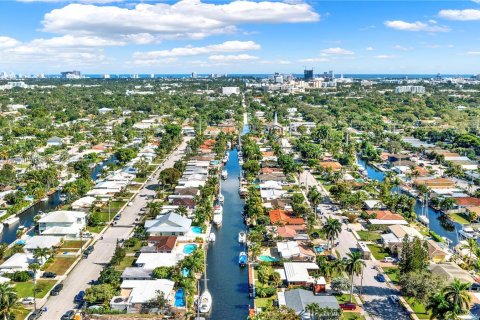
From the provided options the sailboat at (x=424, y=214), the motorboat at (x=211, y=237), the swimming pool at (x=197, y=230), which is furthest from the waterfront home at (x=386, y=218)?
the swimming pool at (x=197, y=230)

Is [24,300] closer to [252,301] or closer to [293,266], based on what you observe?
[252,301]

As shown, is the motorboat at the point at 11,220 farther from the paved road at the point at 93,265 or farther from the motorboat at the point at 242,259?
the motorboat at the point at 242,259

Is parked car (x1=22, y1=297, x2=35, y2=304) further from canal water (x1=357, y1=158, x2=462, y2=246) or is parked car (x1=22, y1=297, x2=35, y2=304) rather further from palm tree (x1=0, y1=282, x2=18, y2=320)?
canal water (x1=357, y1=158, x2=462, y2=246)

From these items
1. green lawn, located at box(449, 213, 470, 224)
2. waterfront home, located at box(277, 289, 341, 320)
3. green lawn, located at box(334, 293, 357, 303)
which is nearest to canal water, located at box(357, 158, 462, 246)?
green lawn, located at box(449, 213, 470, 224)

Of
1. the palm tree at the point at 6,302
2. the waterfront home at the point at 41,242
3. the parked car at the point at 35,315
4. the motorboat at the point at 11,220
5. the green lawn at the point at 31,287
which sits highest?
the palm tree at the point at 6,302

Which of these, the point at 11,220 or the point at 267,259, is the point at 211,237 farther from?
the point at 11,220

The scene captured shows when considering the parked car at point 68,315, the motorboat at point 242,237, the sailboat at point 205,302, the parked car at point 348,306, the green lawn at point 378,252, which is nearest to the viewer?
the parked car at point 68,315

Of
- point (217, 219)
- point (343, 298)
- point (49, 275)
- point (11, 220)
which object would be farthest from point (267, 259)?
point (11, 220)

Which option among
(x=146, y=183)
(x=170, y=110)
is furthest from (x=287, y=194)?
(x=170, y=110)
